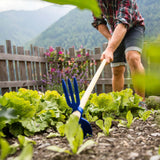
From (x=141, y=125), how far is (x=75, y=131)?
2.27ft

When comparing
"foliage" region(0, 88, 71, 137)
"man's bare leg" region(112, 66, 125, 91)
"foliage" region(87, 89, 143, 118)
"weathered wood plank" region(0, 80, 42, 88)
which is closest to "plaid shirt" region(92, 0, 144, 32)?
Answer: "man's bare leg" region(112, 66, 125, 91)

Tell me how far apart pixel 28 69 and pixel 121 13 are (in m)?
3.71

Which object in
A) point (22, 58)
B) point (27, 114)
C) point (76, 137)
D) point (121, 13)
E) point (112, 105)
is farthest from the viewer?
point (22, 58)

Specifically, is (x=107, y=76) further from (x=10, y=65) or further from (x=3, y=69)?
(x=3, y=69)

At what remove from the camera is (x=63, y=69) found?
5.42 m

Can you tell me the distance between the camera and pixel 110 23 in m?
2.65

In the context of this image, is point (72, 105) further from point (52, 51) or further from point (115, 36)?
point (52, 51)

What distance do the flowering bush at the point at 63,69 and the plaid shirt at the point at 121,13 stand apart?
262 cm

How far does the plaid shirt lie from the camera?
83.5 inches

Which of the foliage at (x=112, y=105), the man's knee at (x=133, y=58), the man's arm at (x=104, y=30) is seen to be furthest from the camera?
the man's arm at (x=104, y=30)

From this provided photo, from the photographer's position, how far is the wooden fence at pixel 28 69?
15.1ft

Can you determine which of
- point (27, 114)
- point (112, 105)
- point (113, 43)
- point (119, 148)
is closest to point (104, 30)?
point (113, 43)

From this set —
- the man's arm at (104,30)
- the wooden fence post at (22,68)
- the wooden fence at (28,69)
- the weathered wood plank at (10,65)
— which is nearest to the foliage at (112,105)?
the man's arm at (104,30)

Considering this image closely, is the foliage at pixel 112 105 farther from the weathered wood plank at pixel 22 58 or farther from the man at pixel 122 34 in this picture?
the weathered wood plank at pixel 22 58
